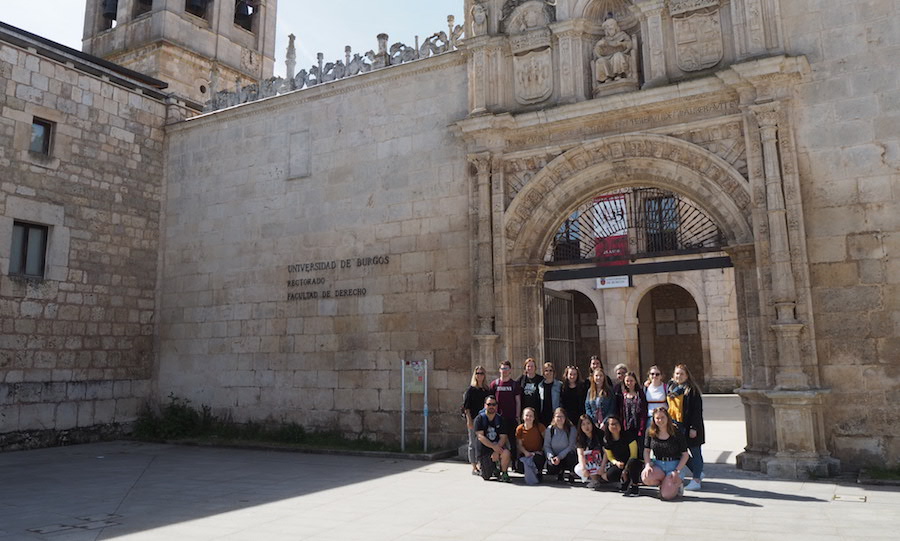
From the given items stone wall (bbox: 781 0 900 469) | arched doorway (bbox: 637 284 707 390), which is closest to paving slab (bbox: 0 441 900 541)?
stone wall (bbox: 781 0 900 469)

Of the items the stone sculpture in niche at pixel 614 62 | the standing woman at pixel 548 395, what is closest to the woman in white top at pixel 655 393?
the standing woman at pixel 548 395

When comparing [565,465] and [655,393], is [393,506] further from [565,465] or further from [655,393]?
[655,393]

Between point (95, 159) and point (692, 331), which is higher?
point (95, 159)

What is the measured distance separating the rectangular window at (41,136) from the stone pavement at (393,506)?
563 centimetres

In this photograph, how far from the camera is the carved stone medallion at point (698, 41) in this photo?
874 cm

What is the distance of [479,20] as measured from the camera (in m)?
10.2

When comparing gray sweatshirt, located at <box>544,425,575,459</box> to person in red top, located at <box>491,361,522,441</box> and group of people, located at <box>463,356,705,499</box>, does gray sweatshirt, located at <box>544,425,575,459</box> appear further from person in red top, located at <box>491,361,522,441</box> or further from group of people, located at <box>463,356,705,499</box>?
person in red top, located at <box>491,361,522,441</box>

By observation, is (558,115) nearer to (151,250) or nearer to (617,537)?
(617,537)

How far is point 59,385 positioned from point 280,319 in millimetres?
3831

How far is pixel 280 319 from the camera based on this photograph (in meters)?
11.6

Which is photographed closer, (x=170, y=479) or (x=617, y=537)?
(x=617, y=537)

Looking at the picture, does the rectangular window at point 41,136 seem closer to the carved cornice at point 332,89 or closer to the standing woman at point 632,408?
the carved cornice at point 332,89

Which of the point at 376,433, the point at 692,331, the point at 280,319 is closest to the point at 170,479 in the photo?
the point at 376,433

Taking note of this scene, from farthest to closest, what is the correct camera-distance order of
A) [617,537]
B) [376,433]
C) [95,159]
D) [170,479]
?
[95,159]
[376,433]
[170,479]
[617,537]
